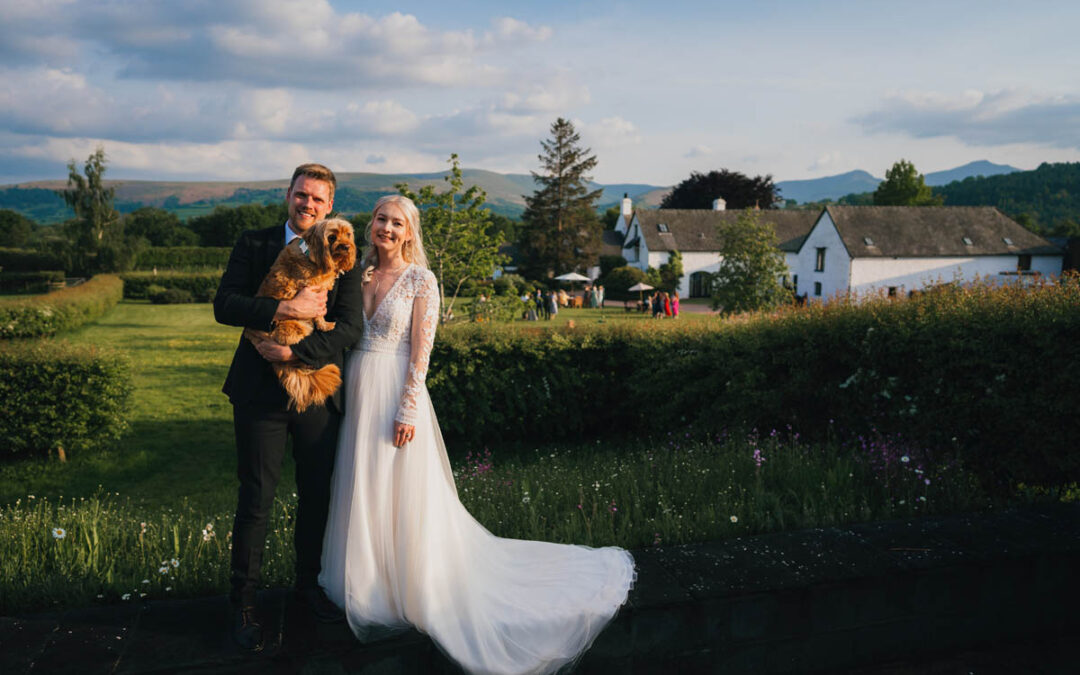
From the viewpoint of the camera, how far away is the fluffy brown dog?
3.08 metres

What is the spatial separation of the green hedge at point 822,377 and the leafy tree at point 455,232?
7.62 m

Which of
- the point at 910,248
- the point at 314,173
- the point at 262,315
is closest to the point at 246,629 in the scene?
the point at 262,315

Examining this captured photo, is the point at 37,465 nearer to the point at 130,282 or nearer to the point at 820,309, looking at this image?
the point at 820,309

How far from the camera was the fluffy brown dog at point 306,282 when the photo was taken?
3080mm

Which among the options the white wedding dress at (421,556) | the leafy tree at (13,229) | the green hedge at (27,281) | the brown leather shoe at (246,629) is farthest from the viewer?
the leafy tree at (13,229)

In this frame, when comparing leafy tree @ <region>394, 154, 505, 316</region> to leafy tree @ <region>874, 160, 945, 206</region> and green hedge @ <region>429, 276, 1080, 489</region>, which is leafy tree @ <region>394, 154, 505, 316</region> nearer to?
green hedge @ <region>429, 276, 1080, 489</region>

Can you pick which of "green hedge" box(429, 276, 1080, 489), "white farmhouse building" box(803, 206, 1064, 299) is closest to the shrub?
"green hedge" box(429, 276, 1080, 489)

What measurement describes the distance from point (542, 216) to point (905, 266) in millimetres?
31586

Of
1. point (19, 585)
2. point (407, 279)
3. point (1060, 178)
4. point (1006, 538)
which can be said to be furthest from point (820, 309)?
point (1060, 178)

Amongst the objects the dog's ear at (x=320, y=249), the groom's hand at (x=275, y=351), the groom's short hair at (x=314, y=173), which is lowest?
the groom's hand at (x=275, y=351)

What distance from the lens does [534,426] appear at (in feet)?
34.4

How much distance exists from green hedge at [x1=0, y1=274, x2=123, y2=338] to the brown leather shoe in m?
23.7

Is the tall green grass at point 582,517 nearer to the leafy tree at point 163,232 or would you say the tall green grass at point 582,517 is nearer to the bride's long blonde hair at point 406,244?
the bride's long blonde hair at point 406,244

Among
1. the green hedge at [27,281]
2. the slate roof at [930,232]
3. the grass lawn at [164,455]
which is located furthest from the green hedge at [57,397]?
the slate roof at [930,232]
